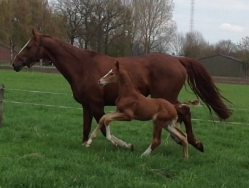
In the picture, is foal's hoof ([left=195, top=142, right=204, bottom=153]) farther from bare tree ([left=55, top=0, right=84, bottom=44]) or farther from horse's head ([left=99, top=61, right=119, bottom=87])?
bare tree ([left=55, top=0, right=84, bottom=44])

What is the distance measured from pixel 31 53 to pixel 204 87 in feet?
11.0

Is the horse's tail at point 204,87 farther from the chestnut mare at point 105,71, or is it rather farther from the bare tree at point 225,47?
the bare tree at point 225,47

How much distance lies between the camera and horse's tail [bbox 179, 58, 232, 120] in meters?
8.72

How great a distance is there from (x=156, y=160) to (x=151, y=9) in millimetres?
60078

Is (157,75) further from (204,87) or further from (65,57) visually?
(65,57)

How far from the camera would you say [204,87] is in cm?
880

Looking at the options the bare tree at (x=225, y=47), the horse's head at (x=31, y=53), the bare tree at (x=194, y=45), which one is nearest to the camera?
the horse's head at (x=31, y=53)

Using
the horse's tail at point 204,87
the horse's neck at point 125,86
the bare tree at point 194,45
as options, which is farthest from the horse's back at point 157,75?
the bare tree at point 194,45

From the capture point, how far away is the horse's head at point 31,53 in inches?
334

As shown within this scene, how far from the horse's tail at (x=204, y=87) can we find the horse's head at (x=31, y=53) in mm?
2685

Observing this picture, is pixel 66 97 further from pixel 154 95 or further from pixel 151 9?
pixel 151 9

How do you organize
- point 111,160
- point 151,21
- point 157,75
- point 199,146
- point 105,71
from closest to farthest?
1. point 111,160
2. point 199,146
3. point 105,71
4. point 157,75
5. point 151,21

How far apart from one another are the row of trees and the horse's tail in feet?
156

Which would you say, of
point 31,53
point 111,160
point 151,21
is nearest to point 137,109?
point 111,160
